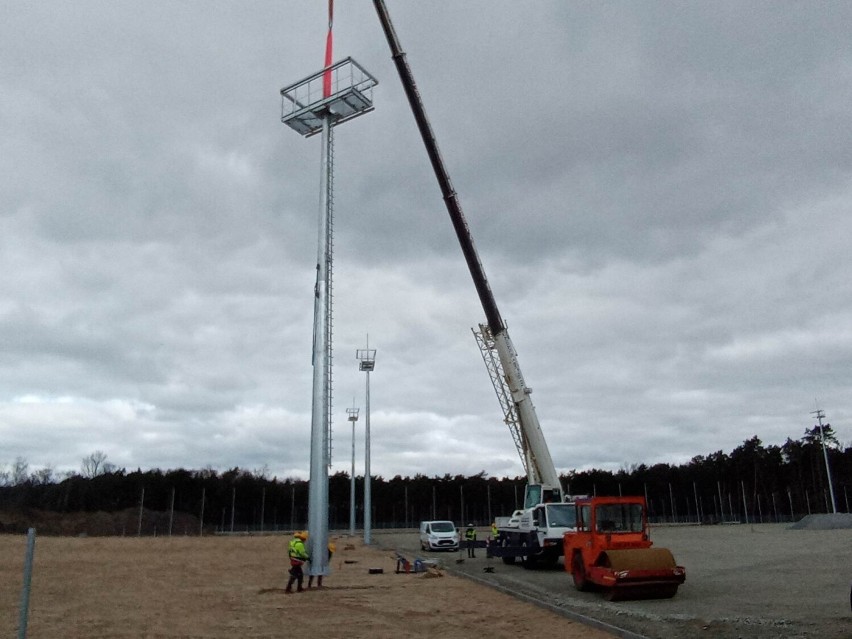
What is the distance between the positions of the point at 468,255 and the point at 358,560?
15275mm

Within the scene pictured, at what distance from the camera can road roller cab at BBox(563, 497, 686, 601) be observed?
52.6ft

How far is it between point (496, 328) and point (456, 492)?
94.0 metres

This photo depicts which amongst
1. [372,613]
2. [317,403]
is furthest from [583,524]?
[317,403]

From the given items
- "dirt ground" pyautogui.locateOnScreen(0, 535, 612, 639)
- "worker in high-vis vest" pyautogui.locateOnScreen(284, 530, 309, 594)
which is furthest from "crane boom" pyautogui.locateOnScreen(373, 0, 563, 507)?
"worker in high-vis vest" pyautogui.locateOnScreen(284, 530, 309, 594)

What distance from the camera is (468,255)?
96.8 feet

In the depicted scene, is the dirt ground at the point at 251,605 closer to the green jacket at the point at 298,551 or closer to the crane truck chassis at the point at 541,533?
the green jacket at the point at 298,551

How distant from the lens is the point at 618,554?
1639 cm

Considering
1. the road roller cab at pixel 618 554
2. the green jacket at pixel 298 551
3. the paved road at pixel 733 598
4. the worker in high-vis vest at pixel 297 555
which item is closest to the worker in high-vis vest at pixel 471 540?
the paved road at pixel 733 598

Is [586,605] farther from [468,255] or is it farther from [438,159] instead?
[438,159]

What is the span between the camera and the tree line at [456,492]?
105 meters

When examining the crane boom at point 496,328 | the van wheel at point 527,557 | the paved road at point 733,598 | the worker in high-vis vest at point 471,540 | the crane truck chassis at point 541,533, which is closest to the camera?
the paved road at point 733,598

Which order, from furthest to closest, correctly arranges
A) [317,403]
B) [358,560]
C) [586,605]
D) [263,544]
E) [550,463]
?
[263,544], [358,560], [550,463], [317,403], [586,605]

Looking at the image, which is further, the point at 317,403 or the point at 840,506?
the point at 840,506

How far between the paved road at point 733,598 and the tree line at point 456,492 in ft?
250
